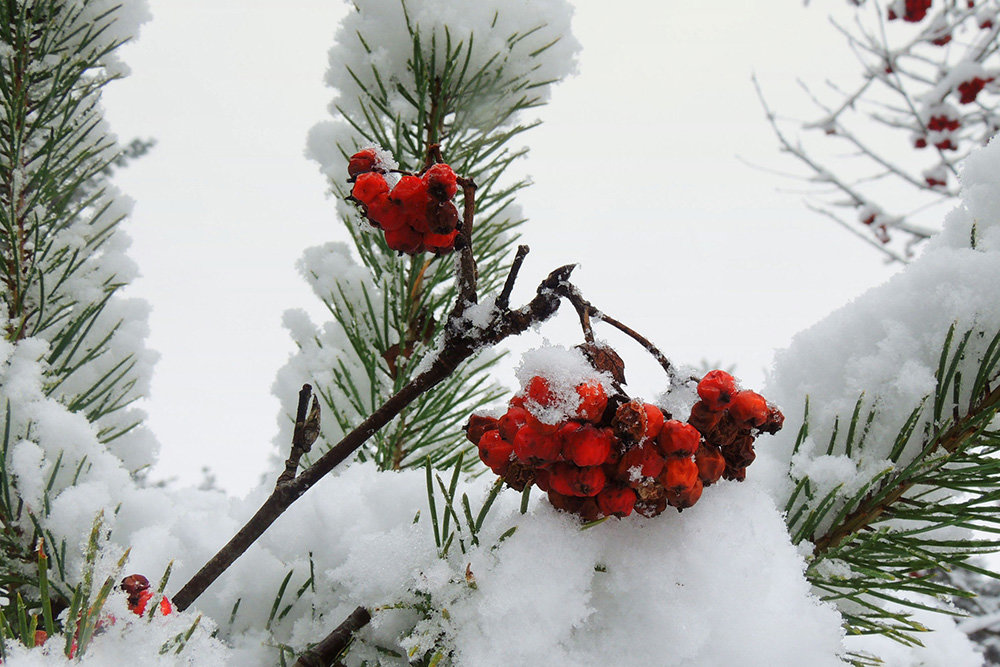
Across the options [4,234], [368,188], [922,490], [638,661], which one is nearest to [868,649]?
[922,490]

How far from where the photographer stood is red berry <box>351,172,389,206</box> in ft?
2.07

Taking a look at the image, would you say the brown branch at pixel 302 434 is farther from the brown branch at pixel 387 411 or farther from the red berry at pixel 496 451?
the red berry at pixel 496 451

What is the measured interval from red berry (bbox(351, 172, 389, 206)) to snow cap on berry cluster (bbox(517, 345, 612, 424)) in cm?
21

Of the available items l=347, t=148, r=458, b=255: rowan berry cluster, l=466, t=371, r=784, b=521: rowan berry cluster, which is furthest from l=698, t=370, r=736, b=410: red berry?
l=347, t=148, r=458, b=255: rowan berry cluster

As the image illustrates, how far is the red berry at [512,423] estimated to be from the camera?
55 cm

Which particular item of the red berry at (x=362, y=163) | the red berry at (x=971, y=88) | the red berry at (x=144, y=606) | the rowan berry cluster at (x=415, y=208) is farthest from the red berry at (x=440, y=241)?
the red berry at (x=971, y=88)

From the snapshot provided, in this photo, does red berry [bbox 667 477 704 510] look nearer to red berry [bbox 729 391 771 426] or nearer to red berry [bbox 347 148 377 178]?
red berry [bbox 729 391 771 426]

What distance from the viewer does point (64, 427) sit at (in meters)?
0.73

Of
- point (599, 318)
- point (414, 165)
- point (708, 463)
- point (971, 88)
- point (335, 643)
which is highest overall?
point (971, 88)

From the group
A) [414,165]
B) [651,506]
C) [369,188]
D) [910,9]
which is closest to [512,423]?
[651,506]

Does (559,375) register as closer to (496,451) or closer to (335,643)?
(496,451)

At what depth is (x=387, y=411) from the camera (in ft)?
1.66

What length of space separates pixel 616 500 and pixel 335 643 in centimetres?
24

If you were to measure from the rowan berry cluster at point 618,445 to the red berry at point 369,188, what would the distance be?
233 millimetres
